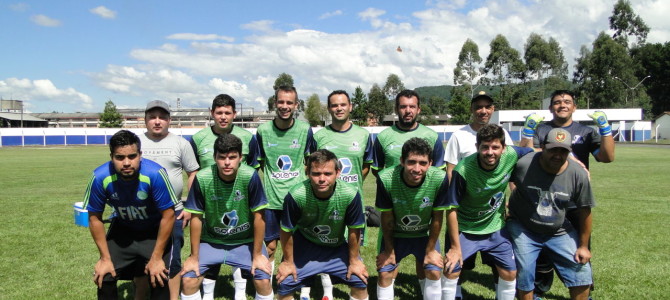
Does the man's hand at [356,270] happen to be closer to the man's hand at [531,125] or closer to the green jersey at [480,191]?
the green jersey at [480,191]

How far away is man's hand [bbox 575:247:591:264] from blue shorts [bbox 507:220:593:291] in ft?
0.12

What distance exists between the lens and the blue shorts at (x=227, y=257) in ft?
14.0

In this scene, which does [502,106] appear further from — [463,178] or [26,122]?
[26,122]

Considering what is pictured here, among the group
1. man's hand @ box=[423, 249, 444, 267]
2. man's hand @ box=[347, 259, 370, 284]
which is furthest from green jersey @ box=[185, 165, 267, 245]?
man's hand @ box=[423, 249, 444, 267]

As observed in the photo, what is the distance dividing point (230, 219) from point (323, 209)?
0.92m

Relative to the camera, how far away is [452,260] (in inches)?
173

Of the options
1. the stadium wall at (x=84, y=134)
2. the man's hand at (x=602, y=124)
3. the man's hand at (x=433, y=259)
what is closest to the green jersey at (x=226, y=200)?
the man's hand at (x=433, y=259)

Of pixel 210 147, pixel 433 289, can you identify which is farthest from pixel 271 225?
pixel 433 289

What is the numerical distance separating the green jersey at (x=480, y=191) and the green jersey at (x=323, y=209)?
37.8 inches

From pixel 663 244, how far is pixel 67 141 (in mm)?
58013

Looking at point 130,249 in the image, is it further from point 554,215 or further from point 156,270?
point 554,215

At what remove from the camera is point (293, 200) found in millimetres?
4289

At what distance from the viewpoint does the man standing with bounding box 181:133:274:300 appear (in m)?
4.19

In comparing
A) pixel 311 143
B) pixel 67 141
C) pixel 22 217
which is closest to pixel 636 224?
pixel 311 143
